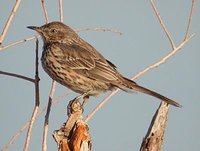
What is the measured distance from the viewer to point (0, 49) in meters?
4.97

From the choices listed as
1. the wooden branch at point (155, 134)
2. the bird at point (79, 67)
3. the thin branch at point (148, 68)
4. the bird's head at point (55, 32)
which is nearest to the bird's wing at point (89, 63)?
the bird at point (79, 67)

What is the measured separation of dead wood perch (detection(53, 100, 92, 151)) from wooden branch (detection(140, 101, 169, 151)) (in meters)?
0.55

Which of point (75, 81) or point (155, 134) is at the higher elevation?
point (75, 81)

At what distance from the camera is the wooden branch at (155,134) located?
4.66 meters

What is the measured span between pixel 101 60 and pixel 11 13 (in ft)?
10.5

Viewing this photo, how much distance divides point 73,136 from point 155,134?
0.80 meters

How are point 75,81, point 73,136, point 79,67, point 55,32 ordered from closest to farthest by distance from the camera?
1. point 73,136
2. point 75,81
3. point 79,67
4. point 55,32

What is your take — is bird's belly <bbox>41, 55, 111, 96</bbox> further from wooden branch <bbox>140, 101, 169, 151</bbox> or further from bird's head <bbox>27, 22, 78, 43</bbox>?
wooden branch <bbox>140, 101, 169, 151</bbox>

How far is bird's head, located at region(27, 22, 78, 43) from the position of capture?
831 cm

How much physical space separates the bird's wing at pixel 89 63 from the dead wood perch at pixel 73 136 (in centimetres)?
234

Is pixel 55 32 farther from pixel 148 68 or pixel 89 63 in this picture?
pixel 148 68

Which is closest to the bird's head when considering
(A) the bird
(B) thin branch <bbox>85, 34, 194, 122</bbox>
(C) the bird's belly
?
(A) the bird

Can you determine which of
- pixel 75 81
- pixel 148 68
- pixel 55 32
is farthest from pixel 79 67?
pixel 148 68

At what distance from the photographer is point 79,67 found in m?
7.74
